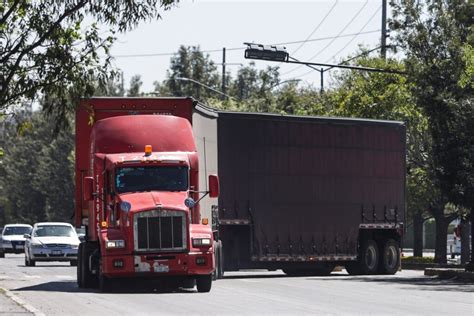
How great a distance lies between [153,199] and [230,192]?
7930mm

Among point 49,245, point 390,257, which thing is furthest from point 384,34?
point 390,257

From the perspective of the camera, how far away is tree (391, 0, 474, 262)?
38.4 metres

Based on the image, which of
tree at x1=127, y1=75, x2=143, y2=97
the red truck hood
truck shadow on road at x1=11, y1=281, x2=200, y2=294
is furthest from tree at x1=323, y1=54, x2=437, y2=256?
tree at x1=127, y1=75, x2=143, y2=97

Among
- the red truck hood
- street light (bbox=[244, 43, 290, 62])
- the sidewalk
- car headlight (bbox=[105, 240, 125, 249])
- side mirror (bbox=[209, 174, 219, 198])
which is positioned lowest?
the sidewalk

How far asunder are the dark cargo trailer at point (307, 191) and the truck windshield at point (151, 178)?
4334 millimetres

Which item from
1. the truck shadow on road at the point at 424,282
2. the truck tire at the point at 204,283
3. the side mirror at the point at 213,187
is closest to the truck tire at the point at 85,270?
the truck tire at the point at 204,283

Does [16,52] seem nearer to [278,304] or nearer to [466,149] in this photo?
[278,304]

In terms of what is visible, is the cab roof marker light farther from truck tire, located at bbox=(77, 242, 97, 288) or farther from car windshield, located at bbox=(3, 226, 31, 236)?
car windshield, located at bbox=(3, 226, 31, 236)

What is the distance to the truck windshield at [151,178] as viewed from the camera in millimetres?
29266

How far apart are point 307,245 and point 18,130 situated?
1543 cm

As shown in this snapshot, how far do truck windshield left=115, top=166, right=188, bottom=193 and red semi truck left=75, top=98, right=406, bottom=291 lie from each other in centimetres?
3

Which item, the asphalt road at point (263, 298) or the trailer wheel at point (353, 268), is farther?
the trailer wheel at point (353, 268)

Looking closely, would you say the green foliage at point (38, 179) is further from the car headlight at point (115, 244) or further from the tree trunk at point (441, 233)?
the car headlight at point (115, 244)

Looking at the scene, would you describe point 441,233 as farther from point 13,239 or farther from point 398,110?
point 13,239
